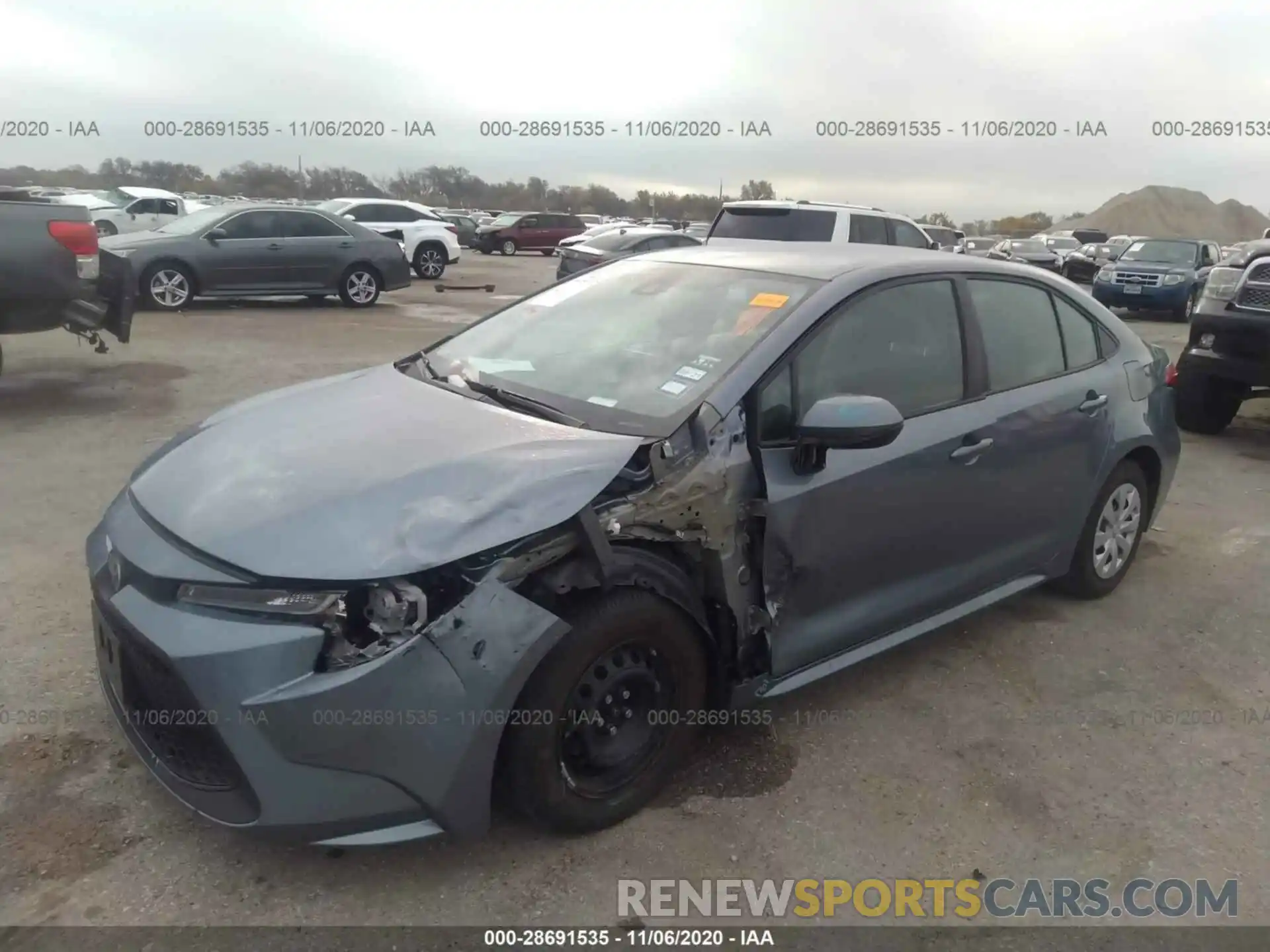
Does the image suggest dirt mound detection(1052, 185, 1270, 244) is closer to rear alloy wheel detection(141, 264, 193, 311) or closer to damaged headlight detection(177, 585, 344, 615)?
rear alloy wheel detection(141, 264, 193, 311)

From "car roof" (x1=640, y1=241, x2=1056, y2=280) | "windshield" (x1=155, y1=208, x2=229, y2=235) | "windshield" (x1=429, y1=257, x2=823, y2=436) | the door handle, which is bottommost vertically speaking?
"windshield" (x1=155, y1=208, x2=229, y2=235)

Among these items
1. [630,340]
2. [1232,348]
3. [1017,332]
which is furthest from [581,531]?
[1232,348]

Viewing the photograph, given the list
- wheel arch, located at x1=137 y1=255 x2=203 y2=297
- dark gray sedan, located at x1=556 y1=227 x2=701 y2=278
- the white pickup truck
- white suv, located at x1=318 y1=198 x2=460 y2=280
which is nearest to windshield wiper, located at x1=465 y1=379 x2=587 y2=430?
wheel arch, located at x1=137 y1=255 x2=203 y2=297

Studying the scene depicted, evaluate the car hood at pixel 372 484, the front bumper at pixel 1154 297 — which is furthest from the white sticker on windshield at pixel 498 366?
the front bumper at pixel 1154 297

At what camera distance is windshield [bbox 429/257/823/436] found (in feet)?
9.85

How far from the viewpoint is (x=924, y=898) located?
8.36 feet

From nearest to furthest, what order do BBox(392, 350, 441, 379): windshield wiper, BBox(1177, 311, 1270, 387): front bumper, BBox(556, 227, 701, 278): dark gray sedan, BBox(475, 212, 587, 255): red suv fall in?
BBox(392, 350, 441, 379): windshield wiper → BBox(1177, 311, 1270, 387): front bumper → BBox(556, 227, 701, 278): dark gray sedan → BBox(475, 212, 587, 255): red suv

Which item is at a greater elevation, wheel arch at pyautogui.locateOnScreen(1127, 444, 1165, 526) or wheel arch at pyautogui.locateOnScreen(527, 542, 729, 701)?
wheel arch at pyautogui.locateOnScreen(527, 542, 729, 701)

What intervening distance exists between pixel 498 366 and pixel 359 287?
1177 cm

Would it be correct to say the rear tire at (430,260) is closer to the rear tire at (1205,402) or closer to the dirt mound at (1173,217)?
the rear tire at (1205,402)

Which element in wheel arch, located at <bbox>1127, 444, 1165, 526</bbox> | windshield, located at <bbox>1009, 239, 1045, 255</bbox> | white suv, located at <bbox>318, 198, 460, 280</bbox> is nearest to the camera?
wheel arch, located at <bbox>1127, 444, 1165, 526</bbox>

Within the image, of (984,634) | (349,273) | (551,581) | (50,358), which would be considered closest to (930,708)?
(984,634)

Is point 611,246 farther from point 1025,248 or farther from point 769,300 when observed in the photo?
point 1025,248

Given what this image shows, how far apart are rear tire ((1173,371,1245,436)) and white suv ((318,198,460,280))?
1501 centimetres
